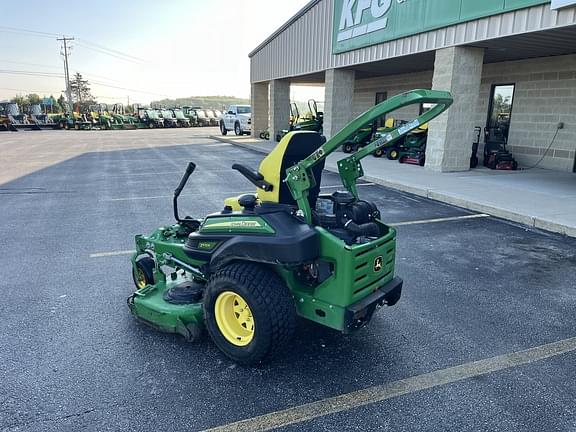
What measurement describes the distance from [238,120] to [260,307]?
2727cm

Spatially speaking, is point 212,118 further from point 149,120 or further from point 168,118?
point 149,120

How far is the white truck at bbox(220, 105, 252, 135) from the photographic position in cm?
2881

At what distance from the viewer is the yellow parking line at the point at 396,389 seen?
8.46 feet

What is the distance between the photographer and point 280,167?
3.32m

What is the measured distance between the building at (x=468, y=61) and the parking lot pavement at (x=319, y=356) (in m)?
5.62

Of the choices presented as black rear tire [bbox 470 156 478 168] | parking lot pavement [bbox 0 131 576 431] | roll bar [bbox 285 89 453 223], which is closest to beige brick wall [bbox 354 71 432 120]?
black rear tire [bbox 470 156 478 168]

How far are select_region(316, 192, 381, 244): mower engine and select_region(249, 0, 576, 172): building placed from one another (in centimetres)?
713

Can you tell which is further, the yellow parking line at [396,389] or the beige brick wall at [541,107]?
the beige brick wall at [541,107]

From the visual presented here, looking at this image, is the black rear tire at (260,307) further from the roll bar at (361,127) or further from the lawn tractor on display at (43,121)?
the lawn tractor on display at (43,121)

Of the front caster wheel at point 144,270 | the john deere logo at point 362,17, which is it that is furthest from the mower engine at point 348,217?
the john deere logo at point 362,17

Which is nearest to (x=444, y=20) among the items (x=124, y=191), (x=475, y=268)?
(x=475, y=268)

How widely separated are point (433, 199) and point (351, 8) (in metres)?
8.62

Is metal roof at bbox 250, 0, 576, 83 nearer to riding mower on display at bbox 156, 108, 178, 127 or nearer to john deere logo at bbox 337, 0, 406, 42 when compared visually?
john deere logo at bbox 337, 0, 406, 42

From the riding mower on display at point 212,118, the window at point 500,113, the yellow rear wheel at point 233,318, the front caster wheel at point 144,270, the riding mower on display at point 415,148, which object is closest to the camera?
the yellow rear wheel at point 233,318
